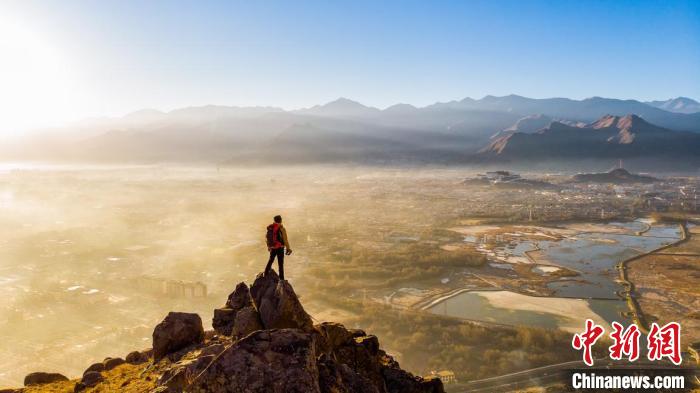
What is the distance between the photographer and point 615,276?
46.7 meters

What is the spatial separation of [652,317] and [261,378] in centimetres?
3821

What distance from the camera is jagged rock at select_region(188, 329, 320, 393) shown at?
7125 millimetres

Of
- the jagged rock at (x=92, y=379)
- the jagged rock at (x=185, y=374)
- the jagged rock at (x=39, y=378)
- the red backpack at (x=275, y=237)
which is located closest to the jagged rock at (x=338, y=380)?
the jagged rock at (x=185, y=374)

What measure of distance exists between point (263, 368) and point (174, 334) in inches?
205

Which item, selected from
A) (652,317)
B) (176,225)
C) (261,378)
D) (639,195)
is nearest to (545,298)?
(652,317)

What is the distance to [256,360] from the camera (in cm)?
733

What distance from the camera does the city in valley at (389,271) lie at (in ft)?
100.0

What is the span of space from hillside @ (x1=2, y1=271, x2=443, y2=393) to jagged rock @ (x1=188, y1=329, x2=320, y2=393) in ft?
0.05

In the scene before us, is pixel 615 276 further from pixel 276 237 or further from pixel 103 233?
pixel 103 233

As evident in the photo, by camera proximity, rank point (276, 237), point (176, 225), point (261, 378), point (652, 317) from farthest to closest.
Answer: point (176, 225) < point (652, 317) < point (276, 237) < point (261, 378)

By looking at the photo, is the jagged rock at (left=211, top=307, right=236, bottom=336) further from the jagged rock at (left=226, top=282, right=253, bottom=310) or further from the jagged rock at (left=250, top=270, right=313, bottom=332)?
the jagged rock at (left=250, top=270, right=313, bottom=332)

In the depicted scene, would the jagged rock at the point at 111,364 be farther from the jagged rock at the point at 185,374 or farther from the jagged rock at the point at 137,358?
the jagged rock at the point at 185,374

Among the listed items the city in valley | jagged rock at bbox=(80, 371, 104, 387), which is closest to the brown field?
the city in valley

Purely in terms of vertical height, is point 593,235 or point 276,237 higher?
point 276,237
